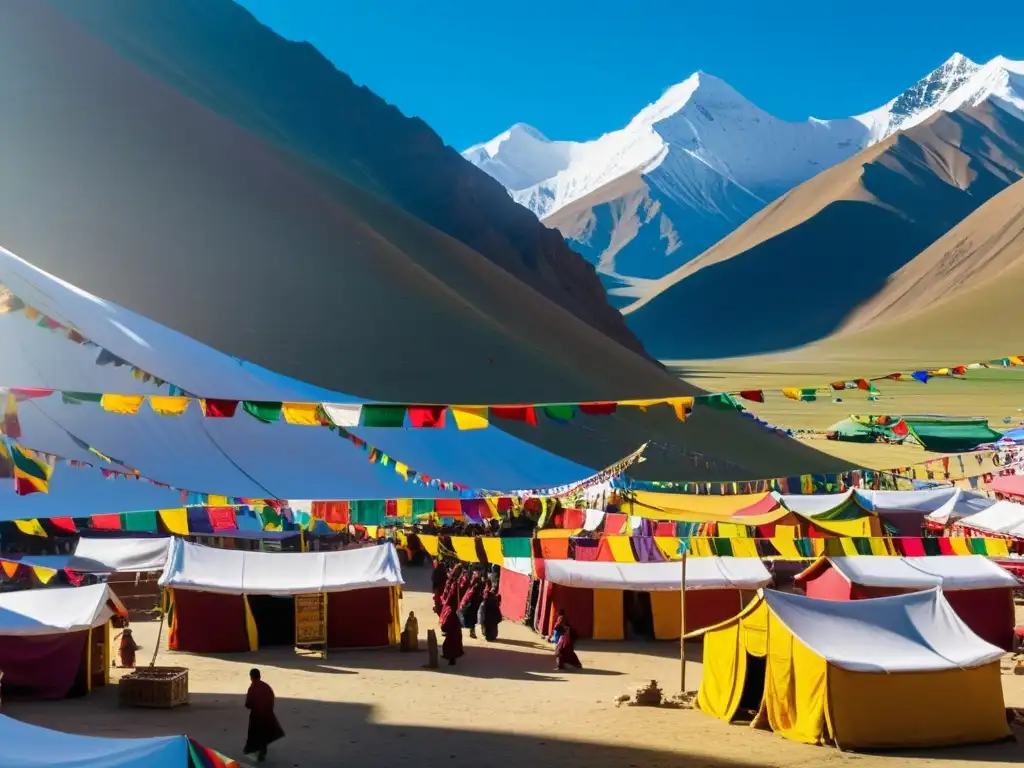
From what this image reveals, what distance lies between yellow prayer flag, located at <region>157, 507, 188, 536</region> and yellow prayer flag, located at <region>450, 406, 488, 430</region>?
6141mm

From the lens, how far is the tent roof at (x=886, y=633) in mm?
12805

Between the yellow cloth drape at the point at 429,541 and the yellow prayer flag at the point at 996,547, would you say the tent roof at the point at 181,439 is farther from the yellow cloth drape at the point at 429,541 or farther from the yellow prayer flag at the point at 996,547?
the yellow prayer flag at the point at 996,547

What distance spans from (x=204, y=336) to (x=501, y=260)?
37.7 meters

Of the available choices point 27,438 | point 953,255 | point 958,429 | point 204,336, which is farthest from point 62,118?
point 953,255

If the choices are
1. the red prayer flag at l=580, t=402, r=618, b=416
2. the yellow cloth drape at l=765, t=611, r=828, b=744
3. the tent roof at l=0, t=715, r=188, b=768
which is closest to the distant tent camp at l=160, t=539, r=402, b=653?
the red prayer flag at l=580, t=402, r=618, b=416

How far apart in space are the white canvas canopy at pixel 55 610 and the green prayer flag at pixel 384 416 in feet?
13.0

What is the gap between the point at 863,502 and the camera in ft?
94.4

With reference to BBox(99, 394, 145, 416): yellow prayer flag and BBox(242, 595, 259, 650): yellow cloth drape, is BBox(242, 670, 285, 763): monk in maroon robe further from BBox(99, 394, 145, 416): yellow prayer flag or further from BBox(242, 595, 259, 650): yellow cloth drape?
BBox(242, 595, 259, 650): yellow cloth drape

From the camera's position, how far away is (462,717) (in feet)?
45.8

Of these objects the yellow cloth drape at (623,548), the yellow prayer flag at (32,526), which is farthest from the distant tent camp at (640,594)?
the yellow prayer flag at (32,526)

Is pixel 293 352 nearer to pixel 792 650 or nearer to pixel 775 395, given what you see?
pixel 792 650

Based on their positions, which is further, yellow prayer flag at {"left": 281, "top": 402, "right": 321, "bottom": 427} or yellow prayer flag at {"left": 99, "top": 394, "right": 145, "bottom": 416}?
yellow prayer flag at {"left": 99, "top": 394, "right": 145, "bottom": 416}

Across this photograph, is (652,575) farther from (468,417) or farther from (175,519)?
(175,519)

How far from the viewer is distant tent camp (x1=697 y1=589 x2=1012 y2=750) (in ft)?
41.3
